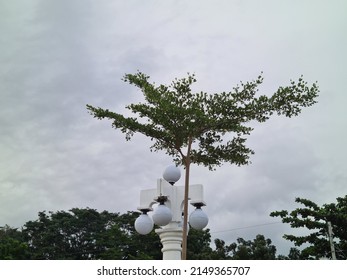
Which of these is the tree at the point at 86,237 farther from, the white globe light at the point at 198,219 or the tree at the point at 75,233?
the white globe light at the point at 198,219

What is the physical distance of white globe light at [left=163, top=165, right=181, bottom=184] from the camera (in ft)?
25.6

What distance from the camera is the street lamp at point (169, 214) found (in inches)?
282

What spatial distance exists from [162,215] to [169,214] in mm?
125

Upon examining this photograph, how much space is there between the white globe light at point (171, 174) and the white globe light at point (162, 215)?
2.71ft

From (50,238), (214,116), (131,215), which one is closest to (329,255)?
(214,116)

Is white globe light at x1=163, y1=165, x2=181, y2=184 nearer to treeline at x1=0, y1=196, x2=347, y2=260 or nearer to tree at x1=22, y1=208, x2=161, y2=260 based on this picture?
treeline at x1=0, y1=196, x2=347, y2=260

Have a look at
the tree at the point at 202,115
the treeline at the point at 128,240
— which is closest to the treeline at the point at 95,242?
the treeline at the point at 128,240

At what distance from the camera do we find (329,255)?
16.2 metres

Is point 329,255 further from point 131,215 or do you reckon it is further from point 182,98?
point 131,215

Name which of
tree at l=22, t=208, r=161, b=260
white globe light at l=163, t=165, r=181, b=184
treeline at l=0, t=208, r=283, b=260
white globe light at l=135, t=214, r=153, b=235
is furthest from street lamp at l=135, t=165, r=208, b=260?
tree at l=22, t=208, r=161, b=260

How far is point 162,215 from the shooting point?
7.03 meters

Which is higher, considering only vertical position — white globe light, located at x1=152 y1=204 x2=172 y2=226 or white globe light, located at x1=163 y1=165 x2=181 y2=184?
white globe light, located at x1=163 y1=165 x2=181 y2=184

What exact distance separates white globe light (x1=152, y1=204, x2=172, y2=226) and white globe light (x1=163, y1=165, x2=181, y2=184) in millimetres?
827
